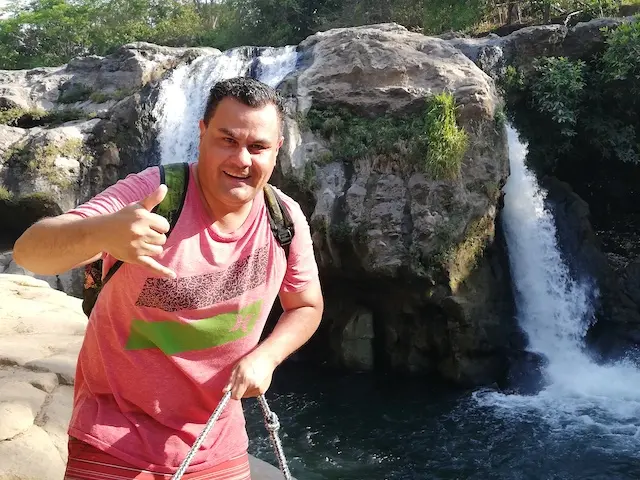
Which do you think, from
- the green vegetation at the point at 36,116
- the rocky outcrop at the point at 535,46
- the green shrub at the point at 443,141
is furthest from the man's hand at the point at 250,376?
the green vegetation at the point at 36,116

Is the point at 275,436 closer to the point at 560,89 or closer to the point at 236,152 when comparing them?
the point at 236,152

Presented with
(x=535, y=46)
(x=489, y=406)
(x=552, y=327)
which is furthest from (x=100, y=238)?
(x=535, y=46)

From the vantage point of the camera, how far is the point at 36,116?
41.1 ft

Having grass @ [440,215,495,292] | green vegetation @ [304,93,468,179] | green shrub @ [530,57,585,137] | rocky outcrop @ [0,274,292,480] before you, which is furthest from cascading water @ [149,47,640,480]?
rocky outcrop @ [0,274,292,480]

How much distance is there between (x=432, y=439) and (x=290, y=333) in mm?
6272

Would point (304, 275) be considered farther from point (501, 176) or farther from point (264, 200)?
point (501, 176)

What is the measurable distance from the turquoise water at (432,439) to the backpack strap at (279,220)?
542 cm

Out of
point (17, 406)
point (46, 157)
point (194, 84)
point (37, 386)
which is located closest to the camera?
point (17, 406)

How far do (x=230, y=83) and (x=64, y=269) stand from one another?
2.02 ft

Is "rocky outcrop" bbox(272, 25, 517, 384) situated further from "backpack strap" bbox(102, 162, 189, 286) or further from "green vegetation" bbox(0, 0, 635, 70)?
"backpack strap" bbox(102, 162, 189, 286)

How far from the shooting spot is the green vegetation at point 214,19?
16.2 m

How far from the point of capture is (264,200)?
1756 millimetres

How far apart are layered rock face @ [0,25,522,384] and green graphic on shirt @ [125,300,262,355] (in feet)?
25.0

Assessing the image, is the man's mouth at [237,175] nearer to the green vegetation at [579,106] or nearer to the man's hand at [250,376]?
the man's hand at [250,376]
